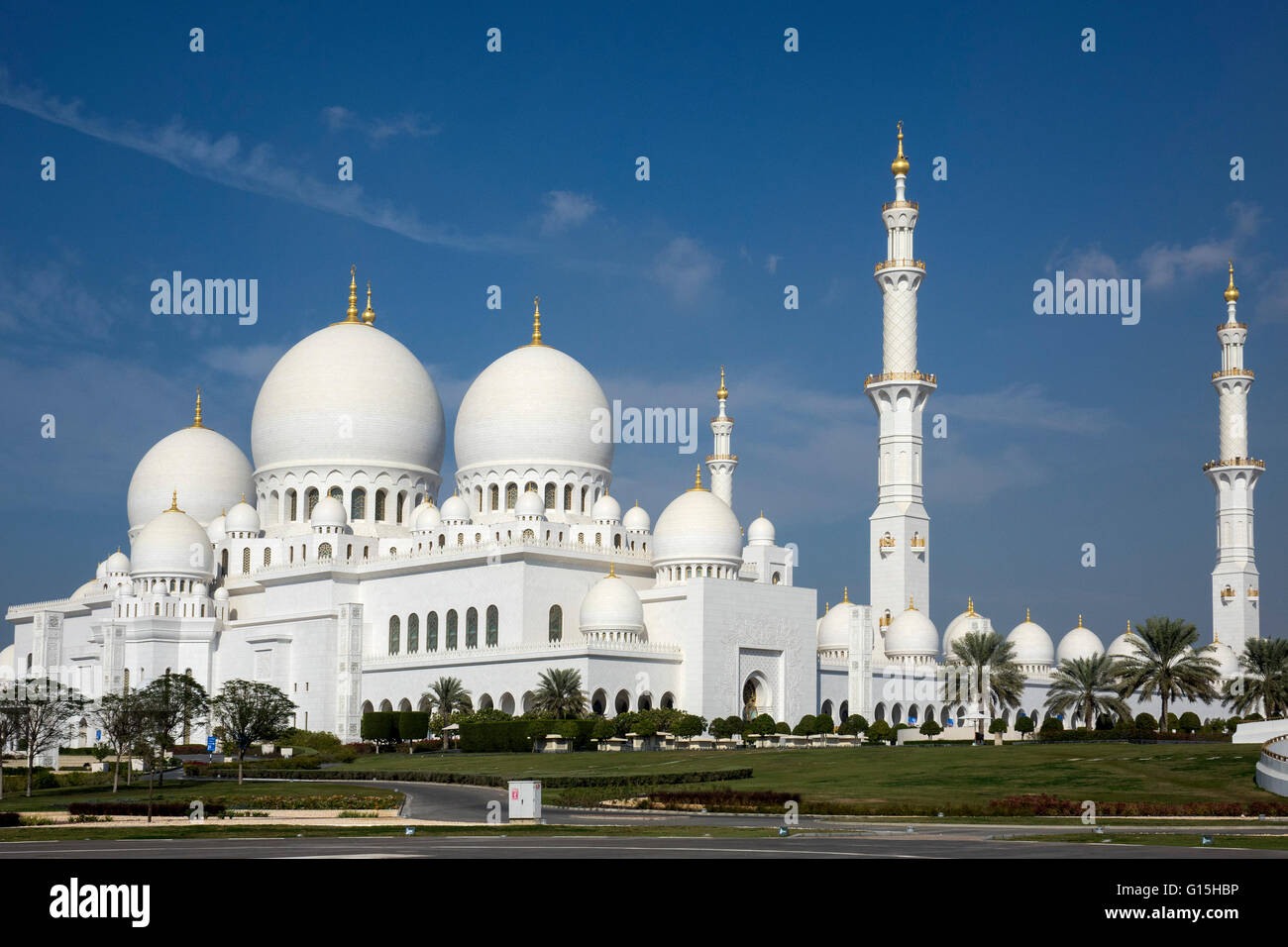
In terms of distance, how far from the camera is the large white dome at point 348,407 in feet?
237

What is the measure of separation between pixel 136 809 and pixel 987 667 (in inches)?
1611

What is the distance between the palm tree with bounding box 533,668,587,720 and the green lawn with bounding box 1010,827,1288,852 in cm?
3650

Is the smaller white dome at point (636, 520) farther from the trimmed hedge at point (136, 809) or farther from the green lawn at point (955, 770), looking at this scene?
the trimmed hedge at point (136, 809)

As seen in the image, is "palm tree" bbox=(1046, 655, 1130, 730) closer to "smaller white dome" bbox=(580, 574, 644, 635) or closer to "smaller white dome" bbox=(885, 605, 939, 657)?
"smaller white dome" bbox=(885, 605, 939, 657)

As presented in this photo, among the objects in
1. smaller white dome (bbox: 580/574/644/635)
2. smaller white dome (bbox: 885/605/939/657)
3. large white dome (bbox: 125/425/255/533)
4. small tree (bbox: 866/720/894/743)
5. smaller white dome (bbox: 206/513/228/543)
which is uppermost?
large white dome (bbox: 125/425/255/533)

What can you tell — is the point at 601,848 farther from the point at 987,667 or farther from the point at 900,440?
the point at 900,440

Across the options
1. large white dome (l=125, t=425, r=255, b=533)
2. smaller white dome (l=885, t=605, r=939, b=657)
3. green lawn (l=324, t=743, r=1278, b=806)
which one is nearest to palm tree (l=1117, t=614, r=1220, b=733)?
smaller white dome (l=885, t=605, r=939, b=657)

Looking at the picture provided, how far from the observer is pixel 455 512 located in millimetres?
68188

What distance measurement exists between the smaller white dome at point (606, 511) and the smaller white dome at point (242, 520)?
17426 millimetres

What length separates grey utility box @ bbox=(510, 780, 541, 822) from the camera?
25125 millimetres

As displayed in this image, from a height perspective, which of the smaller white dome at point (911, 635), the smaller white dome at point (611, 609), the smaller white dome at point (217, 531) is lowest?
the smaller white dome at point (911, 635)

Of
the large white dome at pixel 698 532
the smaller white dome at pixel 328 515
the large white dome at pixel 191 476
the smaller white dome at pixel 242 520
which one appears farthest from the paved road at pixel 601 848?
the large white dome at pixel 191 476
